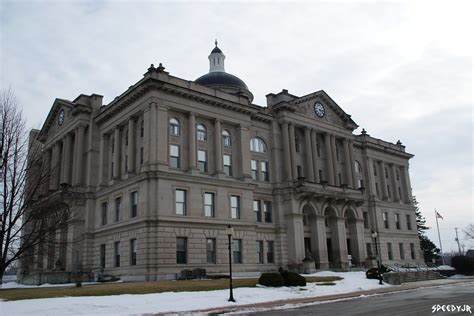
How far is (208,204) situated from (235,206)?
3645mm

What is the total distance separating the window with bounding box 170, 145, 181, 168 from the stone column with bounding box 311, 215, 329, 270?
18.9 m

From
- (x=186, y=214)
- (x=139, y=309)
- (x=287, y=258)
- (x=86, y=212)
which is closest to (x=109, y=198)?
(x=86, y=212)

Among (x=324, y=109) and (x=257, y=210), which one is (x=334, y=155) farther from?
(x=257, y=210)

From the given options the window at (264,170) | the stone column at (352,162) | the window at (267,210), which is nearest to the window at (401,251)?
the stone column at (352,162)

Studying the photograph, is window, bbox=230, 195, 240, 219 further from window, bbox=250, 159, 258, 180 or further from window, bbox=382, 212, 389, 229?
window, bbox=382, 212, 389, 229

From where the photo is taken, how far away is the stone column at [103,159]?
50.5 metres

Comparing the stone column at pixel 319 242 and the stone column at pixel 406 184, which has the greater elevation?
the stone column at pixel 406 184

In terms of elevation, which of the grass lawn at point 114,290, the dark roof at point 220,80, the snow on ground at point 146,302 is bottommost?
the snow on ground at point 146,302

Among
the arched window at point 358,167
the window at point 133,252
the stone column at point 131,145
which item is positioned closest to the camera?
the window at point 133,252

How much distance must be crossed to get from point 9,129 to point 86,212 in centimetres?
2531

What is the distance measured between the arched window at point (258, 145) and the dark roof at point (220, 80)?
1204 centimetres

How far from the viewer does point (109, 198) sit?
47844mm

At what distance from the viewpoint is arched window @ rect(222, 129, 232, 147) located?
50.4 meters

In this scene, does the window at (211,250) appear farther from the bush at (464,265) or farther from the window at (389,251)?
the window at (389,251)
